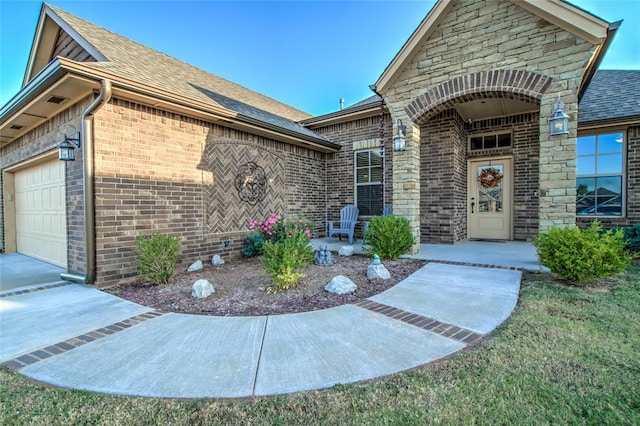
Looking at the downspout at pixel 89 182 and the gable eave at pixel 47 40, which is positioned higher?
the gable eave at pixel 47 40

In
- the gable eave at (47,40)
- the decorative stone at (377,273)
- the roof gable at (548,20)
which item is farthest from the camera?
the gable eave at (47,40)

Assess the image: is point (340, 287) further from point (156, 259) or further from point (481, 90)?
point (481, 90)

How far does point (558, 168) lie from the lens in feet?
15.6

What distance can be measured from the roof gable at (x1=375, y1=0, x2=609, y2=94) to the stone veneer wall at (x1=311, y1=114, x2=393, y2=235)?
2.29m

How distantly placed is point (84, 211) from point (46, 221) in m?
2.82

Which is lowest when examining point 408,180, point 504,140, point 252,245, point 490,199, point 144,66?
point 252,245

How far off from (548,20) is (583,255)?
3.85 m

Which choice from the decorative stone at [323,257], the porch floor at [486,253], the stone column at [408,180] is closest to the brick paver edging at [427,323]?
the decorative stone at [323,257]

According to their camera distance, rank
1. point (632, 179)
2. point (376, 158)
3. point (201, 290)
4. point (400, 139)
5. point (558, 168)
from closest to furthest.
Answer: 1. point (201, 290)
2. point (558, 168)
3. point (400, 139)
4. point (632, 179)
5. point (376, 158)

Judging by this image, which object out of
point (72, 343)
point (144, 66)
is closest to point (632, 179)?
point (72, 343)

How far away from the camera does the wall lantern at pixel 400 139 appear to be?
6.14m

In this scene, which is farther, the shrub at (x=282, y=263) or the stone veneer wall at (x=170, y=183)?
the stone veneer wall at (x=170, y=183)

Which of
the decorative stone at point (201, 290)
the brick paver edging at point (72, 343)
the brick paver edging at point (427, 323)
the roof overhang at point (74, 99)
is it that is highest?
→ the roof overhang at point (74, 99)

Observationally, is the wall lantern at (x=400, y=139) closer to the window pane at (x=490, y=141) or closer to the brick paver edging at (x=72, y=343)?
the window pane at (x=490, y=141)
